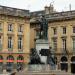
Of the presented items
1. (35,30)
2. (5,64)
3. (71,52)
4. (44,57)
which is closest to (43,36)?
(44,57)

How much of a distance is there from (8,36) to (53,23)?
1279 centimetres

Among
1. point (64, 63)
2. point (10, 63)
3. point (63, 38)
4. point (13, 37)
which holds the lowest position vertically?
point (64, 63)

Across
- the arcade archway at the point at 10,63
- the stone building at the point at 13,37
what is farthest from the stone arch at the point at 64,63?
the arcade archway at the point at 10,63

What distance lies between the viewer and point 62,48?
3295 inches

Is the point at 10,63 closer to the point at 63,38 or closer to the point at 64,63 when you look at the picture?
the point at 64,63

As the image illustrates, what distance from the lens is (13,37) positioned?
77.1m

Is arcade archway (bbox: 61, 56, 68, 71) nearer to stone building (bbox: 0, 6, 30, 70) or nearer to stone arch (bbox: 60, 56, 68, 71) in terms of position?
stone arch (bbox: 60, 56, 68, 71)

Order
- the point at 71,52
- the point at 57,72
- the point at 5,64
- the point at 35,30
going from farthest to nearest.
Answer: the point at 35,30 < the point at 71,52 < the point at 5,64 < the point at 57,72

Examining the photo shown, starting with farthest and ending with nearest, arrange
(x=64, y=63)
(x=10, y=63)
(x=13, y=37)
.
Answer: (x=64, y=63) → (x=13, y=37) → (x=10, y=63)

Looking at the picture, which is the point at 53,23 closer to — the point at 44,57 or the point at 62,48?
the point at 62,48

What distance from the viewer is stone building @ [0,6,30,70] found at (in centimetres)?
7488

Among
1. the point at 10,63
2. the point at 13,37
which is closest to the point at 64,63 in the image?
the point at 13,37

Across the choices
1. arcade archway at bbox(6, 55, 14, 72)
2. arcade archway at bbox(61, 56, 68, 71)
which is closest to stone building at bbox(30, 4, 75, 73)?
arcade archway at bbox(61, 56, 68, 71)

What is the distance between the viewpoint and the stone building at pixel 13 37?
74.9 meters
